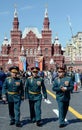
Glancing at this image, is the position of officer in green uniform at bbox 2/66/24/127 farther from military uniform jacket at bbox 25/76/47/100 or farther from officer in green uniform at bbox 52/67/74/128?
officer in green uniform at bbox 52/67/74/128

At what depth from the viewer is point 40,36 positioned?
12312 centimetres

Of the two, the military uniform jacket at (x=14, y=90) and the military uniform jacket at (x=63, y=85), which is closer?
the military uniform jacket at (x=63, y=85)

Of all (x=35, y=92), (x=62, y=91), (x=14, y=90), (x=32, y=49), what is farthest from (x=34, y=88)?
(x=32, y=49)

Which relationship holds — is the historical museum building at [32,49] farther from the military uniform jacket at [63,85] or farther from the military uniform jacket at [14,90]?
the military uniform jacket at [63,85]

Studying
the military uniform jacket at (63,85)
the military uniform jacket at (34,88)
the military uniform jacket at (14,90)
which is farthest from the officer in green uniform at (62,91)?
the military uniform jacket at (14,90)

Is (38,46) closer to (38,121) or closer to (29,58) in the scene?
(29,58)

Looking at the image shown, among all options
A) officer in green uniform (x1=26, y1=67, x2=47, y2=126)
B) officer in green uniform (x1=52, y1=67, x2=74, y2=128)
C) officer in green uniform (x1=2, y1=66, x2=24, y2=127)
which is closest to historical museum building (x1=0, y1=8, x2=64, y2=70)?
officer in green uniform (x1=26, y1=67, x2=47, y2=126)

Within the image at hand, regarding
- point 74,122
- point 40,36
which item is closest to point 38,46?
point 40,36

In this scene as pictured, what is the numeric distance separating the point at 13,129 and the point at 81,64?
118 m

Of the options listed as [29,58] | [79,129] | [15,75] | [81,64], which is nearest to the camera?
[79,129]

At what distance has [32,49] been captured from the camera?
120312mm

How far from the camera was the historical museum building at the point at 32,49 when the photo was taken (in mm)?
118688

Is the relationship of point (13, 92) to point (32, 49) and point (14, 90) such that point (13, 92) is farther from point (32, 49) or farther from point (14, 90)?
point (32, 49)

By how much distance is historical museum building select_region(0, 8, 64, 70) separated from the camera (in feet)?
389
